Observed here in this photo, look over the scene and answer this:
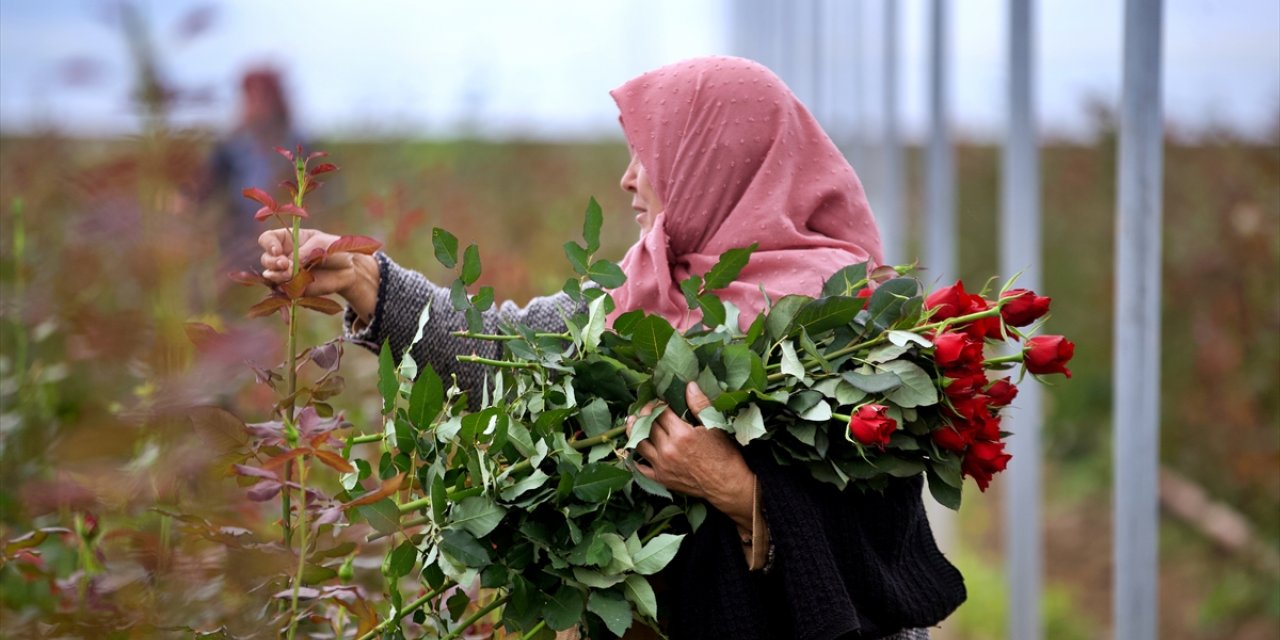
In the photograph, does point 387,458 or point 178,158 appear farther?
point 387,458

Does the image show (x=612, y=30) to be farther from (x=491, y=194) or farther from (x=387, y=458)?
(x=387, y=458)

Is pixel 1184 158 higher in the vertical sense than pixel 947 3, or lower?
lower

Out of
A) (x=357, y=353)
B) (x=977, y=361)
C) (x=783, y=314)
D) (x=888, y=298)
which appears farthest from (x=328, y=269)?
(x=357, y=353)

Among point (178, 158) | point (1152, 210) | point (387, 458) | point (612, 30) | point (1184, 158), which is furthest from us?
point (612, 30)

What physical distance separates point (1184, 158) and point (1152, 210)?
12.1ft

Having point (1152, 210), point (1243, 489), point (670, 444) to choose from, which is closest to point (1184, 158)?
point (1243, 489)

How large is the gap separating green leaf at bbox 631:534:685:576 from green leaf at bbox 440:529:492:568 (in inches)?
6.1

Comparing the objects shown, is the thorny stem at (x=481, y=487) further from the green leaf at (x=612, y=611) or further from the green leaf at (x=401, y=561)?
the green leaf at (x=612, y=611)

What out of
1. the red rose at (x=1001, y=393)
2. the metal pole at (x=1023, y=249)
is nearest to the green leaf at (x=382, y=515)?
the red rose at (x=1001, y=393)

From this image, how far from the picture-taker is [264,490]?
128 cm

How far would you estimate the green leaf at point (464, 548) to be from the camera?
1284mm

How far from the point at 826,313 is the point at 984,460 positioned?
236 mm

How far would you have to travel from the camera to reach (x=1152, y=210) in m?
2.25

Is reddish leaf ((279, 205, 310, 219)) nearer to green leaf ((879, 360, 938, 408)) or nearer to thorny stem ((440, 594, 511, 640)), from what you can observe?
thorny stem ((440, 594, 511, 640))
